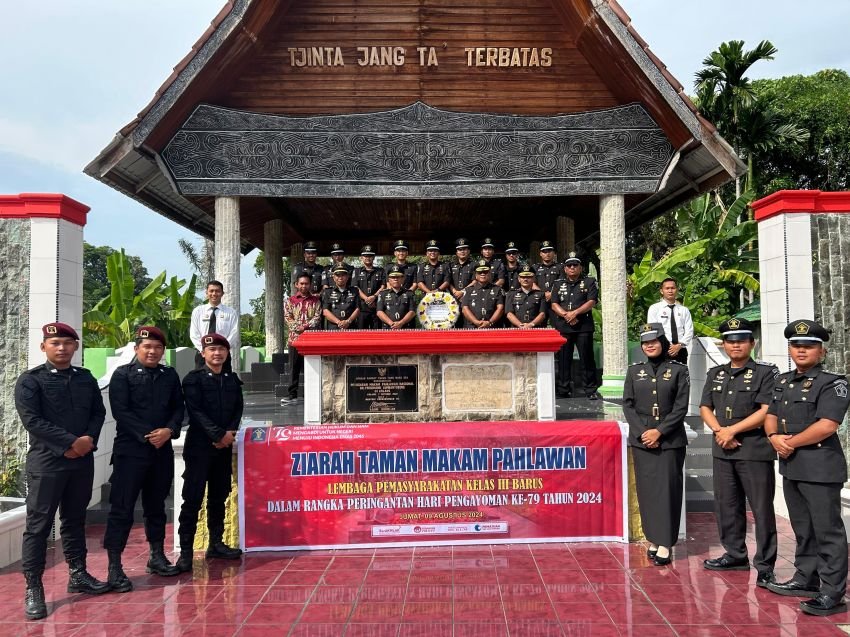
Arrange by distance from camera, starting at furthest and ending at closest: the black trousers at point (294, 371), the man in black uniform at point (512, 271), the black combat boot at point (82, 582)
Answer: the man in black uniform at point (512, 271) → the black trousers at point (294, 371) → the black combat boot at point (82, 582)

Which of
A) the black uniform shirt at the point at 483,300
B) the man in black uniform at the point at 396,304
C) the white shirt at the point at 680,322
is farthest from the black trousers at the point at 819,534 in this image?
the man in black uniform at the point at 396,304

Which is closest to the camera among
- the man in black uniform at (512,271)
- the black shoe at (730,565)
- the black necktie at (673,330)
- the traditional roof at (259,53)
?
the black shoe at (730,565)

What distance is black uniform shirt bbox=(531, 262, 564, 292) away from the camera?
8.66 m

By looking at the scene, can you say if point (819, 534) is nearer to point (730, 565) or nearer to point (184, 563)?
point (730, 565)

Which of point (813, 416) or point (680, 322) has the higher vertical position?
point (680, 322)

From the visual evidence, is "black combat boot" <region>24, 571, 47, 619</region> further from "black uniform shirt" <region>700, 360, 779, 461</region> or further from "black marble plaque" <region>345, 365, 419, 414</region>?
"black uniform shirt" <region>700, 360, 779, 461</region>

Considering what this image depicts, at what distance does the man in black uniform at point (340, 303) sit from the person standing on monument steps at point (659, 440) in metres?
4.31

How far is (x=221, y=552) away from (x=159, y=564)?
0.48 metres

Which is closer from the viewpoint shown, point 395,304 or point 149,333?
point 149,333

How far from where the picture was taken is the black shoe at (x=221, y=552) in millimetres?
4855

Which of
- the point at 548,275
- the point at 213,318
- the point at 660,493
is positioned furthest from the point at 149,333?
the point at 548,275

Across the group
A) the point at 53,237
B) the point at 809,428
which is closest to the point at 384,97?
the point at 53,237

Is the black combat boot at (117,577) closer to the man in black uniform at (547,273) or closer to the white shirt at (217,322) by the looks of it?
the white shirt at (217,322)

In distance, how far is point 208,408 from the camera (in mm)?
4766
